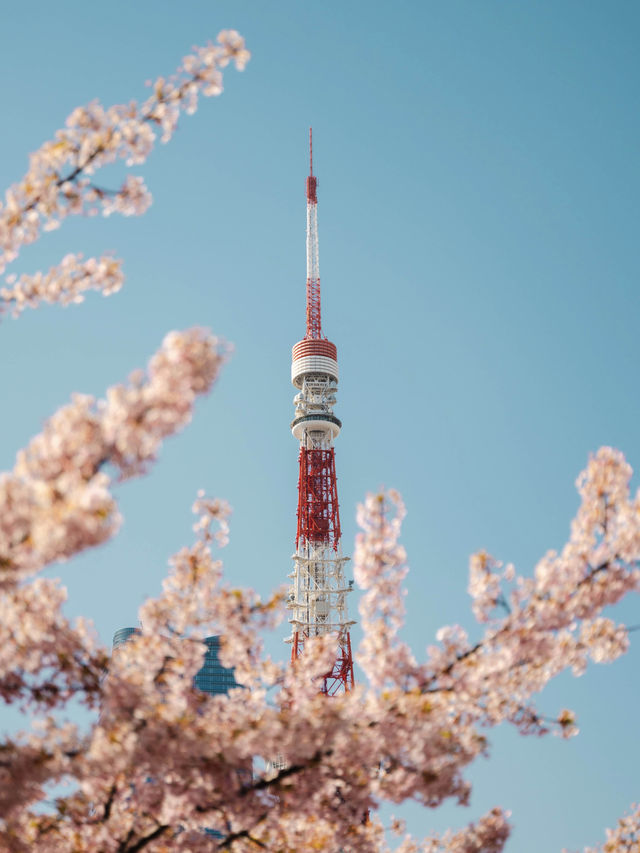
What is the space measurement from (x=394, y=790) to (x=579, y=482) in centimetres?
230

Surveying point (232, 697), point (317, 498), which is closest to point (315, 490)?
point (317, 498)

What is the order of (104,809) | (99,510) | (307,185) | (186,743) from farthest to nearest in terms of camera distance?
(307,185), (104,809), (186,743), (99,510)

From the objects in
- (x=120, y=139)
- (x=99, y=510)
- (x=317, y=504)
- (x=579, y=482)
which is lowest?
(x=99, y=510)

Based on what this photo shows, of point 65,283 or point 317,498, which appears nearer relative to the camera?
point 65,283

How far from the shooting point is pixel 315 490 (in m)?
45.8

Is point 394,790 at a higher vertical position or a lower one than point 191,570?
lower

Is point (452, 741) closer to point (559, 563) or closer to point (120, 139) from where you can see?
point (559, 563)

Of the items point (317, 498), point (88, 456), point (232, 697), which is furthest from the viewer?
point (317, 498)

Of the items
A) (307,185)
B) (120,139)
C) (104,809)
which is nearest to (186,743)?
(104,809)

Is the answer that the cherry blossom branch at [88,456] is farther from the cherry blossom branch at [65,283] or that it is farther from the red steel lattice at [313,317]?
the red steel lattice at [313,317]

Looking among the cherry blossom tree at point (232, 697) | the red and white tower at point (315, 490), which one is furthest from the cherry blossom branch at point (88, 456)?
the red and white tower at point (315, 490)

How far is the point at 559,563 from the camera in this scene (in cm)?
561

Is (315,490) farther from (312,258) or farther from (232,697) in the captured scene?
(232,697)

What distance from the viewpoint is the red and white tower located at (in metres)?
42.8
